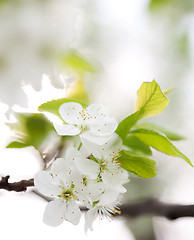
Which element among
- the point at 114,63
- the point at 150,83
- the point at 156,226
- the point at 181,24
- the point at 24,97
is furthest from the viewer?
the point at 114,63

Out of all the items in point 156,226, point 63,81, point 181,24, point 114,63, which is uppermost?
point 181,24

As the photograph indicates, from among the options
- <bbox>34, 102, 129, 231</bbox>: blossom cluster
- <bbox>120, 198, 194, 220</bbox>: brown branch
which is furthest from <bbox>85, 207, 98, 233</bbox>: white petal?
<bbox>120, 198, 194, 220</bbox>: brown branch

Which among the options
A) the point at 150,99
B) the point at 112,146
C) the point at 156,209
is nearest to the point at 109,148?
the point at 112,146

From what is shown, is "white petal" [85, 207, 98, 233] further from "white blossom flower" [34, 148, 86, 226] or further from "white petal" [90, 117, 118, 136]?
"white petal" [90, 117, 118, 136]

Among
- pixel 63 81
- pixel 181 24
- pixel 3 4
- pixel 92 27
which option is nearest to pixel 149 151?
pixel 63 81

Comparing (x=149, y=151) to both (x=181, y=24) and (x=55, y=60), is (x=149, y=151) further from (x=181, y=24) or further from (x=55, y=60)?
(x=181, y=24)

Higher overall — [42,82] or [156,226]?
[42,82]

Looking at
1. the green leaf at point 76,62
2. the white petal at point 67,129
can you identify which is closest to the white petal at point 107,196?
the white petal at point 67,129
